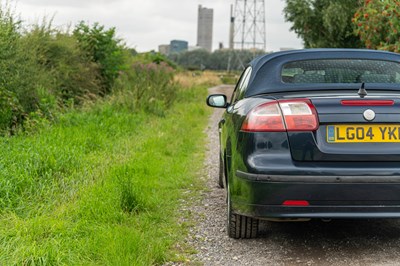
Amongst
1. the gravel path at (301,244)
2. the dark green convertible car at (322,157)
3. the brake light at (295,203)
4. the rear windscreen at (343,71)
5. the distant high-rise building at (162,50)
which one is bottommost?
the gravel path at (301,244)

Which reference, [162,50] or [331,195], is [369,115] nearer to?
[331,195]

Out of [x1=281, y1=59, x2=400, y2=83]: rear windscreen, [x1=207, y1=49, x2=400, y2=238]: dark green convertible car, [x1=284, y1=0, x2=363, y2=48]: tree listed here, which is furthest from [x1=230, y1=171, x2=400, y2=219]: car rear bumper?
[x1=284, y1=0, x2=363, y2=48]: tree

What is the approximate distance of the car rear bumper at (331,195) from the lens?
3.66 meters

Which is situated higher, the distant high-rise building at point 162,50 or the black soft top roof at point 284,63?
the distant high-rise building at point 162,50

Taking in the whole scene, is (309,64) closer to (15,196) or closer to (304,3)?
(15,196)

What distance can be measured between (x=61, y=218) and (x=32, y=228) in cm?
43

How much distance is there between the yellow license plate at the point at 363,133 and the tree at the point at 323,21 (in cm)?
2196

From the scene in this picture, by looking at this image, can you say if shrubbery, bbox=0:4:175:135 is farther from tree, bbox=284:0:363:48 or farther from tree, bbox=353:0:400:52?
tree, bbox=284:0:363:48

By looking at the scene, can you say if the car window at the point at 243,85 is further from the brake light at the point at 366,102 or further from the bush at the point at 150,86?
the bush at the point at 150,86

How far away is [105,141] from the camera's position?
8688mm

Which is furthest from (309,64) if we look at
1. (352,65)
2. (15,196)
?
(15,196)

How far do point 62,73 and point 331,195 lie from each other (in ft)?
38.0

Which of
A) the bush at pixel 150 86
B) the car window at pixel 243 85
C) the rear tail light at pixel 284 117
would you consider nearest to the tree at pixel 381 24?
the bush at pixel 150 86

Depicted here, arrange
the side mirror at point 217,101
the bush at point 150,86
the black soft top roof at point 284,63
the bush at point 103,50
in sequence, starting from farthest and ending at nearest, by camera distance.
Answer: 1. the bush at point 103,50
2. the bush at point 150,86
3. the side mirror at point 217,101
4. the black soft top roof at point 284,63
